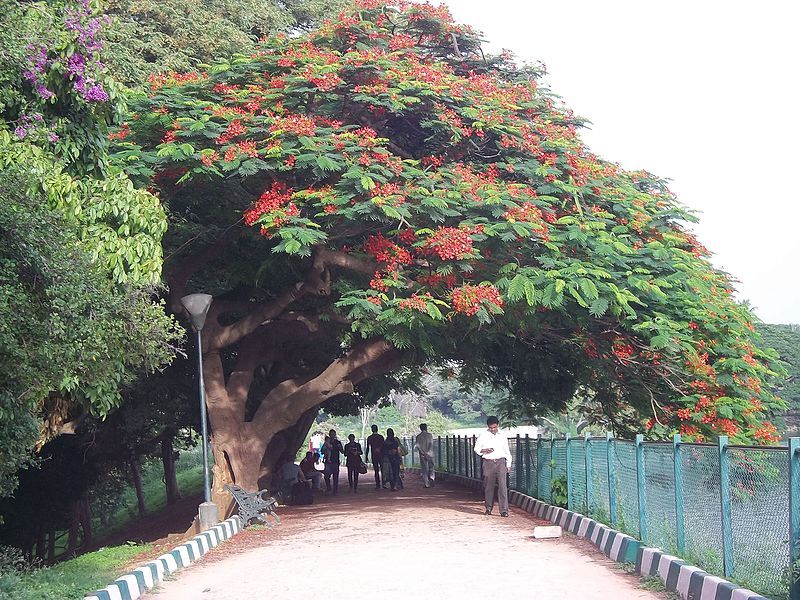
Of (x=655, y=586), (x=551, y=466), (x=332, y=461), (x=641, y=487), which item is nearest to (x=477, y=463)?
(x=332, y=461)

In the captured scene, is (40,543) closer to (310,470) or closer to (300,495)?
(310,470)

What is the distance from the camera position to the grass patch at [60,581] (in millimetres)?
8078

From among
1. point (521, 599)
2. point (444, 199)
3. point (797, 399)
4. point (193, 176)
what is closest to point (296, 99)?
point (193, 176)

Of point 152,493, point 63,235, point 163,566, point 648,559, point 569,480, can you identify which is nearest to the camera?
point 63,235

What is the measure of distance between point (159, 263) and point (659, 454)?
18.5ft

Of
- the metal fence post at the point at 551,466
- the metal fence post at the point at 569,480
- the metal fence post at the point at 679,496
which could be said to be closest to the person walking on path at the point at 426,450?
the metal fence post at the point at 551,466

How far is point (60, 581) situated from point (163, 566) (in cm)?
169

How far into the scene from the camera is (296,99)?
15.5 metres

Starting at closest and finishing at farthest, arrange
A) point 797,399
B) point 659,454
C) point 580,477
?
point 659,454 → point 580,477 → point 797,399

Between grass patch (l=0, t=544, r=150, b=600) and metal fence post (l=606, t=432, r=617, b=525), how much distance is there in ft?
18.6

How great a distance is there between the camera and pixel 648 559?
9.34 meters

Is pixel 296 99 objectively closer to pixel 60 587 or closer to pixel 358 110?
pixel 358 110

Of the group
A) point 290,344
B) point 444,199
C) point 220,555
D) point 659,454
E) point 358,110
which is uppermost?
point 358,110

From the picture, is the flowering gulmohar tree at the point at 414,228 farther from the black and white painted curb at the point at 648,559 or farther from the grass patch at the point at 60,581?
the grass patch at the point at 60,581
